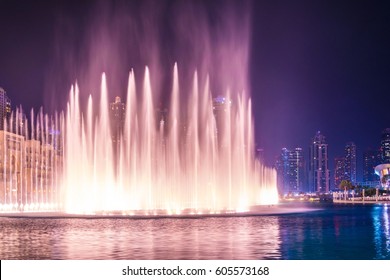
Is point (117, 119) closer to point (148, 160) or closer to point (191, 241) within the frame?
point (148, 160)

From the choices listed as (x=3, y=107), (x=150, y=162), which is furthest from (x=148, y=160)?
Result: (x=3, y=107)

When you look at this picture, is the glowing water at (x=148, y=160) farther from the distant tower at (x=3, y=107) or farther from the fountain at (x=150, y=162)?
the distant tower at (x=3, y=107)

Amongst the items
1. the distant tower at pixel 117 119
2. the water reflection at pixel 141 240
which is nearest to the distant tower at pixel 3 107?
the distant tower at pixel 117 119

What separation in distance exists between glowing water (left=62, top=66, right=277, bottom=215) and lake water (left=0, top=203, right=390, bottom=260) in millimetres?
14624

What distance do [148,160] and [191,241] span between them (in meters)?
22.1

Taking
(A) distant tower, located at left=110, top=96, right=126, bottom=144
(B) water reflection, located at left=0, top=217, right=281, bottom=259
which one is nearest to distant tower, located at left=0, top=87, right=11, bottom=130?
(A) distant tower, located at left=110, top=96, right=126, bottom=144

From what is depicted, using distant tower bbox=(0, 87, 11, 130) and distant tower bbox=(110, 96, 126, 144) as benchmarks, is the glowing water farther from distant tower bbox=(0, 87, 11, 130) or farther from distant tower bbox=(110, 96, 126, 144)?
distant tower bbox=(0, 87, 11, 130)

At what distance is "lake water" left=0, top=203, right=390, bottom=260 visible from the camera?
17062mm

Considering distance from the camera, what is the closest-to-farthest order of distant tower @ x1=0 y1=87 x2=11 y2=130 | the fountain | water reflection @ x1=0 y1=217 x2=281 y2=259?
water reflection @ x1=0 y1=217 x2=281 y2=259 → the fountain → distant tower @ x1=0 y1=87 x2=11 y2=130

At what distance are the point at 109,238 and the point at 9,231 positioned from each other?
21.0ft
